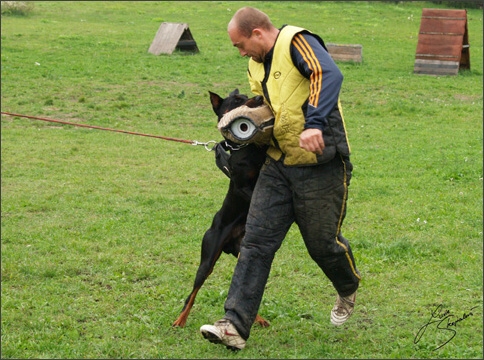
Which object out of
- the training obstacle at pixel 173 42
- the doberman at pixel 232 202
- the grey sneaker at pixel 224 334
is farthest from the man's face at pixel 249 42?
the training obstacle at pixel 173 42

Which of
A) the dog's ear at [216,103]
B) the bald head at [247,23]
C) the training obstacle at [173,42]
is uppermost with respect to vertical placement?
the bald head at [247,23]

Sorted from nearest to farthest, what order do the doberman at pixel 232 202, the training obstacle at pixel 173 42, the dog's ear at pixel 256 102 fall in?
the dog's ear at pixel 256 102
the doberman at pixel 232 202
the training obstacle at pixel 173 42

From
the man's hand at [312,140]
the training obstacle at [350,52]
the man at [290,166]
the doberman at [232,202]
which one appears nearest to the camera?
the man's hand at [312,140]

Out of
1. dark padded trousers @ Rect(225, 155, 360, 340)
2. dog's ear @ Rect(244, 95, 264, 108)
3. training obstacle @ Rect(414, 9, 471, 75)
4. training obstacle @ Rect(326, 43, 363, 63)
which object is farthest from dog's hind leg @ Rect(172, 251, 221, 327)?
training obstacle @ Rect(326, 43, 363, 63)

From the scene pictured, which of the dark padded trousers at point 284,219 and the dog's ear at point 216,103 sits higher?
the dog's ear at point 216,103

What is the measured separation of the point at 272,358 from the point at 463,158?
632 cm

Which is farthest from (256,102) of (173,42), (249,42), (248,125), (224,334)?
(173,42)

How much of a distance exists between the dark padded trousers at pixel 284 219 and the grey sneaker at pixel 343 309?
339 mm

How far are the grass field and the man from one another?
421 millimetres

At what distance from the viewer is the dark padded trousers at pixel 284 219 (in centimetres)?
430

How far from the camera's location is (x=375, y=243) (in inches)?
259

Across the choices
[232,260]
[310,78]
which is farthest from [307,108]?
[232,260]

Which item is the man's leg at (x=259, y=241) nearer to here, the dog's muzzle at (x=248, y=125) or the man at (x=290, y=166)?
the man at (x=290, y=166)

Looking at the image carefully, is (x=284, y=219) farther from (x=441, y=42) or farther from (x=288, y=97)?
(x=441, y=42)
